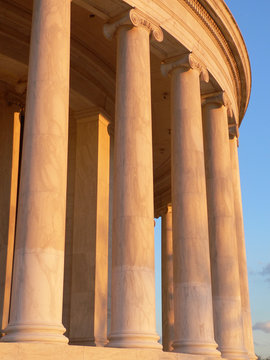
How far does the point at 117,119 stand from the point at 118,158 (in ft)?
40.7

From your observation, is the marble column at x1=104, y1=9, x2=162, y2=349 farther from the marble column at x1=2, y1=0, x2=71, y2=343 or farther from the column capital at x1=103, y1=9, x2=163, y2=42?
the marble column at x1=2, y1=0, x2=71, y2=343

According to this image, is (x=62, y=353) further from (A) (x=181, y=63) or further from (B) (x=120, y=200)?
(A) (x=181, y=63)

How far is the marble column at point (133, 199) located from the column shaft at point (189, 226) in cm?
2592

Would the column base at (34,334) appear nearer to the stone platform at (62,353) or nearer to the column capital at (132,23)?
the stone platform at (62,353)

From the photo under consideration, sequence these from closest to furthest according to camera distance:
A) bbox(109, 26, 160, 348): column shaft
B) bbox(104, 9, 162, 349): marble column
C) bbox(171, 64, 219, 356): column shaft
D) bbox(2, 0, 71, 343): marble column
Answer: bbox(2, 0, 71, 343): marble column
bbox(109, 26, 160, 348): column shaft
bbox(104, 9, 162, 349): marble column
bbox(171, 64, 219, 356): column shaft

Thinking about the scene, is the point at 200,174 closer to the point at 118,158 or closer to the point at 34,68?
the point at 118,158

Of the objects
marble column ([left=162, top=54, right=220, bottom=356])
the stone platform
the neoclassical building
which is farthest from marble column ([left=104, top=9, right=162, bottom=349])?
marble column ([left=162, top=54, right=220, bottom=356])

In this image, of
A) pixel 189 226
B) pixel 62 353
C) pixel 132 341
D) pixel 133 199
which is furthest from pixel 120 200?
pixel 62 353

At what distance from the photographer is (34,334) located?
110 m

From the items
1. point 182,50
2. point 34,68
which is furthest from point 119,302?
point 182,50

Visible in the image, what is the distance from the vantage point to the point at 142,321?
137m

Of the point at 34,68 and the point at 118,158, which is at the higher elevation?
the point at 34,68

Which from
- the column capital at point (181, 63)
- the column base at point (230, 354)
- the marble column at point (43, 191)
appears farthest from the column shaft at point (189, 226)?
the marble column at point (43, 191)

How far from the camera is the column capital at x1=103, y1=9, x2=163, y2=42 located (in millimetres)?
162650
